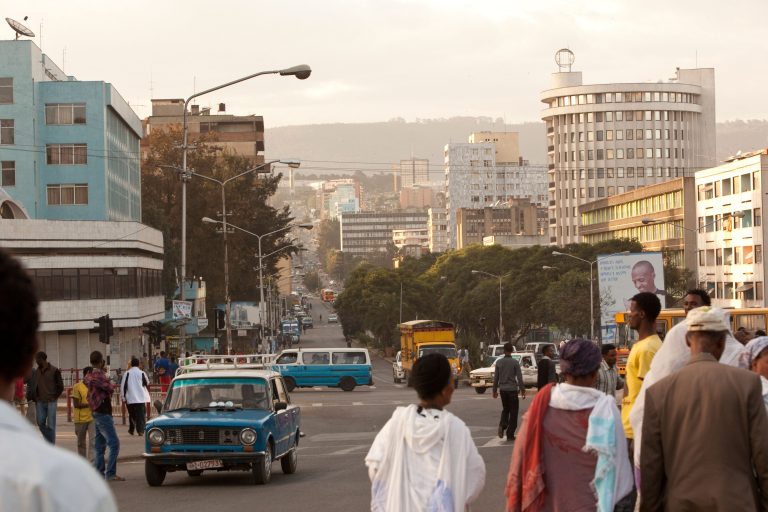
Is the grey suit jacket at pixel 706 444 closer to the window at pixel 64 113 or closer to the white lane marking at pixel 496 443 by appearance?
the white lane marking at pixel 496 443

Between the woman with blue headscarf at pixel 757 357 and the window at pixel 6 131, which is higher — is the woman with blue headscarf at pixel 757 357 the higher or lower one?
the lower one

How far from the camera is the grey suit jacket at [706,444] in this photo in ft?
22.1

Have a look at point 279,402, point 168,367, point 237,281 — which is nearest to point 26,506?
point 279,402

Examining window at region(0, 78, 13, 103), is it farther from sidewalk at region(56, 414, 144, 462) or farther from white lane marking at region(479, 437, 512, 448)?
white lane marking at region(479, 437, 512, 448)

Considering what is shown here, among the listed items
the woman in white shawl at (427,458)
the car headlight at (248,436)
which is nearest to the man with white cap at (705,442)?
the woman in white shawl at (427,458)

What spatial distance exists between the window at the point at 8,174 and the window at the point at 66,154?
2094mm

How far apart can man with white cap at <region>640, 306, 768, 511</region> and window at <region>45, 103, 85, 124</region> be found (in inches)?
2840

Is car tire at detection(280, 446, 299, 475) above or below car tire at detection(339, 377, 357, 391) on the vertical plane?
above

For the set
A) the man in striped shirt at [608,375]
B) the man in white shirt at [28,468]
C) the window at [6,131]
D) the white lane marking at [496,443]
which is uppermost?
the window at [6,131]

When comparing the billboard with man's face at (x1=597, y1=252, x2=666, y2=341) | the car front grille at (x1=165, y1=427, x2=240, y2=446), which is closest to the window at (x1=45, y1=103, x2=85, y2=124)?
the billboard with man's face at (x1=597, y1=252, x2=666, y2=341)

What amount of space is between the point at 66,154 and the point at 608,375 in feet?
211

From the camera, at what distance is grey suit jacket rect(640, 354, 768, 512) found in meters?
6.74

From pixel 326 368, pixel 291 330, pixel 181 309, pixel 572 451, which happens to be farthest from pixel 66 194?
pixel 572 451

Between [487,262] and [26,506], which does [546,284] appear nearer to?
[487,262]
